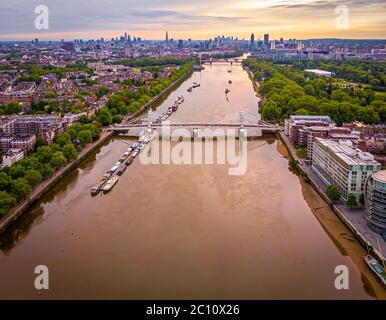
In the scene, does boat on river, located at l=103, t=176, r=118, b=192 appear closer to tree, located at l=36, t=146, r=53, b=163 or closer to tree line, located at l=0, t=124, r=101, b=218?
tree line, located at l=0, t=124, r=101, b=218

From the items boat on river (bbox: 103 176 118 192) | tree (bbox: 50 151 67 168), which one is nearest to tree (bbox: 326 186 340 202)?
boat on river (bbox: 103 176 118 192)

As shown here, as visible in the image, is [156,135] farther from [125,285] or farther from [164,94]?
[164,94]

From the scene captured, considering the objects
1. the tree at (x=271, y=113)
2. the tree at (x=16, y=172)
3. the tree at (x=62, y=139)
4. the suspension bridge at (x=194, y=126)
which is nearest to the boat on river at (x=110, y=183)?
the tree at (x=16, y=172)

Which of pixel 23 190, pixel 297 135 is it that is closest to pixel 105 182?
pixel 23 190

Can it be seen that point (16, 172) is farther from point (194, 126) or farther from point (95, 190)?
point (194, 126)

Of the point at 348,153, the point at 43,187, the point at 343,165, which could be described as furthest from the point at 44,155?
the point at 348,153

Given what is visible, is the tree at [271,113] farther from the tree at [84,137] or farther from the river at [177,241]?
the tree at [84,137]
